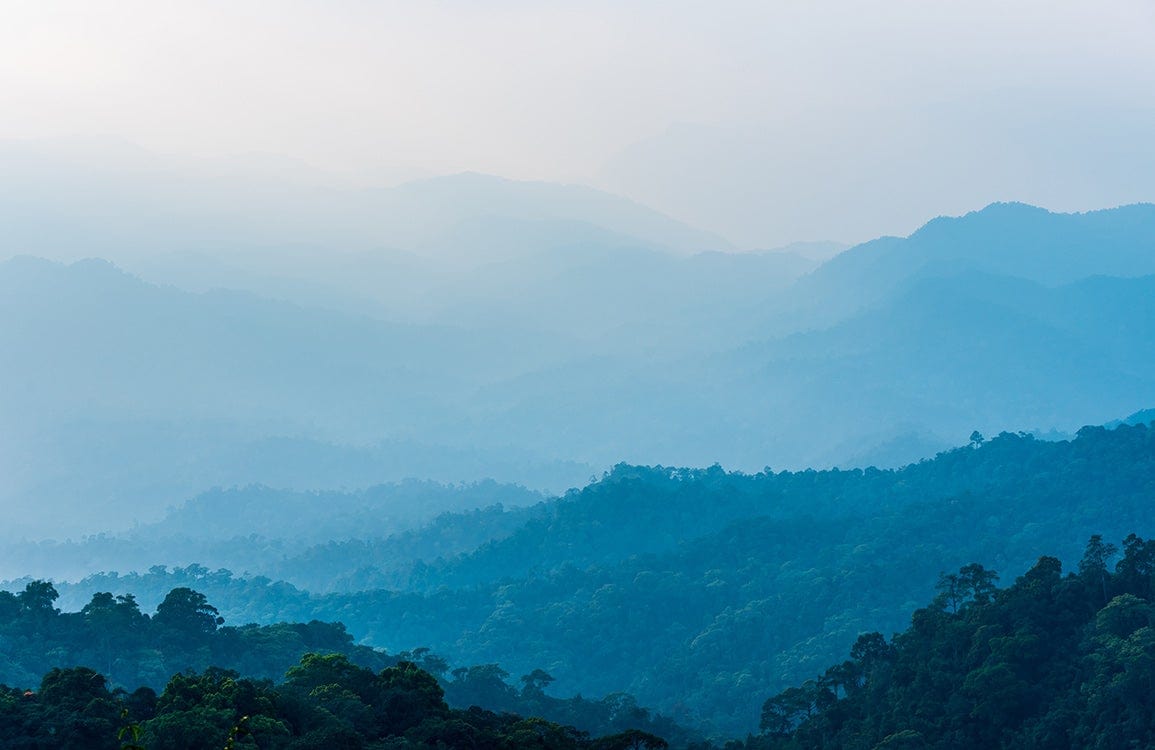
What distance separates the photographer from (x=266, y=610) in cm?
10375

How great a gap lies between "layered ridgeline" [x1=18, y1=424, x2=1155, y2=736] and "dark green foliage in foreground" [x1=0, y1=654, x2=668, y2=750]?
32724mm

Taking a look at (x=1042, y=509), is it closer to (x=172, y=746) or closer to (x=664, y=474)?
(x=664, y=474)

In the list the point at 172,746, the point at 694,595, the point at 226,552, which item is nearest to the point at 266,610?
the point at 694,595

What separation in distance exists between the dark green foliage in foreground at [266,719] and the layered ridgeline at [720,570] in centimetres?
3272

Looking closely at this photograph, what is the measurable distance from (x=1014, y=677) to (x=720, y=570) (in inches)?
1782

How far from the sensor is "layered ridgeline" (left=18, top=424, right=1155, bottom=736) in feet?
255

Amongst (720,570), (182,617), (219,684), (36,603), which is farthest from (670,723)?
(720,570)

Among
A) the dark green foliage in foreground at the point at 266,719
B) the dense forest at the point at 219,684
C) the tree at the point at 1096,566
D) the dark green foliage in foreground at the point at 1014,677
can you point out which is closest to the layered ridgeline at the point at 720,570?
the dense forest at the point at 219,684

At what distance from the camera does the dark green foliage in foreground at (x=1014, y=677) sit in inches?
1662

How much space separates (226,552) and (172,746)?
123944 mm

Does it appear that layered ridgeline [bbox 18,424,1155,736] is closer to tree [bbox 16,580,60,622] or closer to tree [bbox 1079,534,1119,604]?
tree [bbox 1079,534,1119,604]

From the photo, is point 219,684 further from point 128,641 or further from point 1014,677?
point 1014,677

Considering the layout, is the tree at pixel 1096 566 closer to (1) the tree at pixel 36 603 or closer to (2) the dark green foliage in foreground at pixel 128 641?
(2) the dark green foliage in foreground at pixel 128 641

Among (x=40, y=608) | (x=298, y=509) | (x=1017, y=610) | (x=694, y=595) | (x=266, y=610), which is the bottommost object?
(x=1017, y=610)
